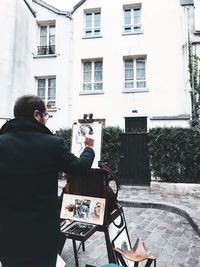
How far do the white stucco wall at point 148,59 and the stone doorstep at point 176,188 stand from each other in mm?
6062

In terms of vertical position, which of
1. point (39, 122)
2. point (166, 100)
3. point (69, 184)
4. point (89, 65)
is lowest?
point (69, 184)

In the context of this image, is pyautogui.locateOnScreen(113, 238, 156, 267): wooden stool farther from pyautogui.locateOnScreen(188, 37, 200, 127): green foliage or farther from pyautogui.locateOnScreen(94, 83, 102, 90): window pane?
pyautogui.locateOnScreen(94, 83, 102, 90): window pane

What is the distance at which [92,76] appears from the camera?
48.5ft

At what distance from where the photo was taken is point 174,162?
336 inches

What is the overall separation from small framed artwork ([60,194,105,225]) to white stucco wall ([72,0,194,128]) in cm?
1070

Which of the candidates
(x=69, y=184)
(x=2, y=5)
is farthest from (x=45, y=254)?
(x=2, y=5)

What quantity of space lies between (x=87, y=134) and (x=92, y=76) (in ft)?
39.1

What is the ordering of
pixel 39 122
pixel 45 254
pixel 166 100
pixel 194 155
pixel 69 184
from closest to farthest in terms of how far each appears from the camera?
pixel 45 254, pixel 39 122, pixel 69 184, pixel 194 155, pixel 166 100

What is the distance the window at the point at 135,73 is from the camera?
1424cm

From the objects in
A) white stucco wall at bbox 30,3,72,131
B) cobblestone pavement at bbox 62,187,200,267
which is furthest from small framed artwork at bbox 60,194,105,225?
white stucco wall at bbox 30,3,72,131

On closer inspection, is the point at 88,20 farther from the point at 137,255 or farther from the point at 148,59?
the point at 137,255

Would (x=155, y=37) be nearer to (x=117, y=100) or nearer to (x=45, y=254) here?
(x=117, y=100)

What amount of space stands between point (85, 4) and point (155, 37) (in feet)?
15.4

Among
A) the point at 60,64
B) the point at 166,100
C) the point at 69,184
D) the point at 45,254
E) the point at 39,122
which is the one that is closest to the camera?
the point at 45,254
